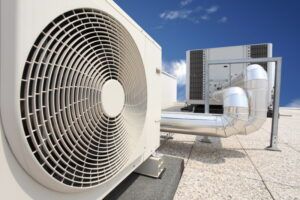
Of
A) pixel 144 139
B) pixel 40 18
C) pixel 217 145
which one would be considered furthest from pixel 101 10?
pixel 217 145

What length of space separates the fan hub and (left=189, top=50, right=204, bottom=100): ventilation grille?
5966 millimetres

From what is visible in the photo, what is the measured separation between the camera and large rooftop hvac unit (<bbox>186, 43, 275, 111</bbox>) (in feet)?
19.5

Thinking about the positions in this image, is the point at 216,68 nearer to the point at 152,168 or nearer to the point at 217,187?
the point at 217,187

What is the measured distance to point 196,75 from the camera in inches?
Answer: 268

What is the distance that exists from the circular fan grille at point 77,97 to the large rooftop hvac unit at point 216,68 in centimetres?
538

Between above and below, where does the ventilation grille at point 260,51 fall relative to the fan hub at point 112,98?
above

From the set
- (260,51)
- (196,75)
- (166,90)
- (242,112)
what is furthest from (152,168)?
(166,90)

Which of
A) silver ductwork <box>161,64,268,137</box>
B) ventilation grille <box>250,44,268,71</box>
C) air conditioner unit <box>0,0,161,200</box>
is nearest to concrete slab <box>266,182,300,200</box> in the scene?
silver ductwork <box>161,64,268,137</box>

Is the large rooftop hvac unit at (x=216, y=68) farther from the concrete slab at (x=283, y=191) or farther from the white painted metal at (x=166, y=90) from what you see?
the concrete slab at (x=283, y=191)

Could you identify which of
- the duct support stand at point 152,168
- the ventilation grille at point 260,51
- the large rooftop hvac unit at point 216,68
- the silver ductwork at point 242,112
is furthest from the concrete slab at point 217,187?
the ventilation grille at point 260,51

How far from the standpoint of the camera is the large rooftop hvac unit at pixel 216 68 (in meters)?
5.95

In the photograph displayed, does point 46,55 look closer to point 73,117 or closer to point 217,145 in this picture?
point 73,117

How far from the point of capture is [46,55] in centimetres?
63

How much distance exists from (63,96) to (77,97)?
2.8 inches
